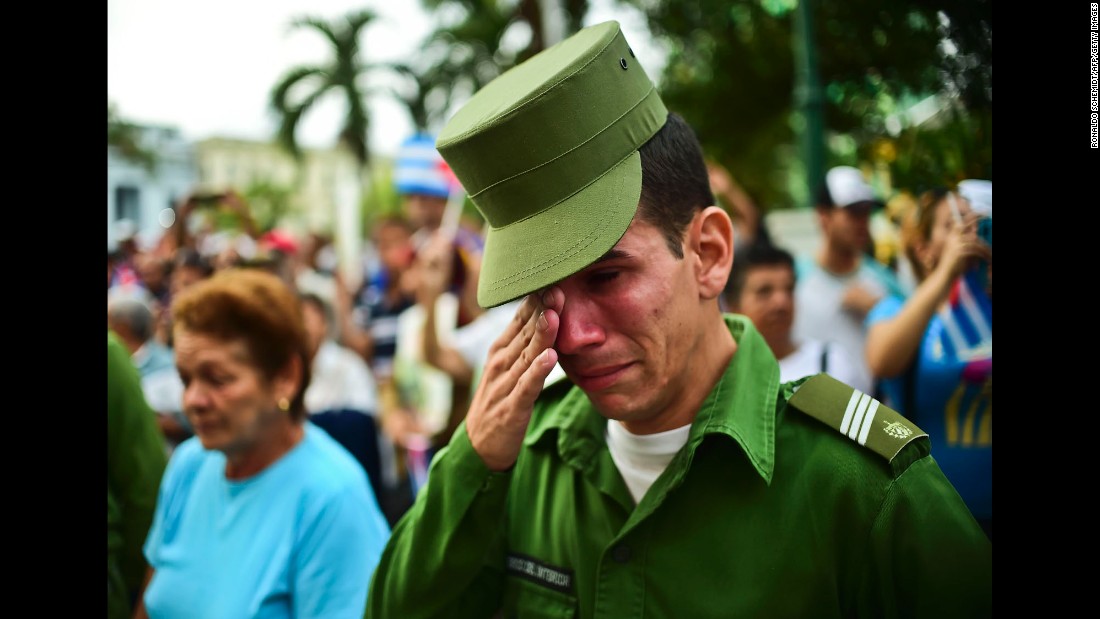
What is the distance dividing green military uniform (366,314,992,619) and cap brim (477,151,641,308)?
1.30 ft

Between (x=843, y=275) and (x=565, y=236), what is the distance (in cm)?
377

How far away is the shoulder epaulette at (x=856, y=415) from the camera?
1.75 m

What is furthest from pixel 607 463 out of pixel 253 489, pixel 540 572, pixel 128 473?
pixel 128 473

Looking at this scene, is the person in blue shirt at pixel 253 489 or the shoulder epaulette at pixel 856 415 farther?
the person in blue shirt at pixel 253 489

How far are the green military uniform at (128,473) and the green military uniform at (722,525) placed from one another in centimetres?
193

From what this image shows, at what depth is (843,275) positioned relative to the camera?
5184 mm

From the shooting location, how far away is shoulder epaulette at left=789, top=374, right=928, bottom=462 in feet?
5.74

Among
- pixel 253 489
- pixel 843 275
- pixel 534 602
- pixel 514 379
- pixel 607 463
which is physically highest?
pixel 514 379

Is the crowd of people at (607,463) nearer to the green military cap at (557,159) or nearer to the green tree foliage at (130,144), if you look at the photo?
the green military cap at (557,159)

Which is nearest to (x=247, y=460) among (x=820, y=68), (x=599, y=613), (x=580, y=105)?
(x=599, y=613)

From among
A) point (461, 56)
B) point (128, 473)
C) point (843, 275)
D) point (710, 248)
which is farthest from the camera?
point (461, 56)

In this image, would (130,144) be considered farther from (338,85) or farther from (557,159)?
(338,85)

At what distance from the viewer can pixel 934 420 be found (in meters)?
3.63

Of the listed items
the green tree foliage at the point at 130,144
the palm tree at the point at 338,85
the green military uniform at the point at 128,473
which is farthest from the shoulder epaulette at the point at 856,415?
the palm tree at the point at 338,85
